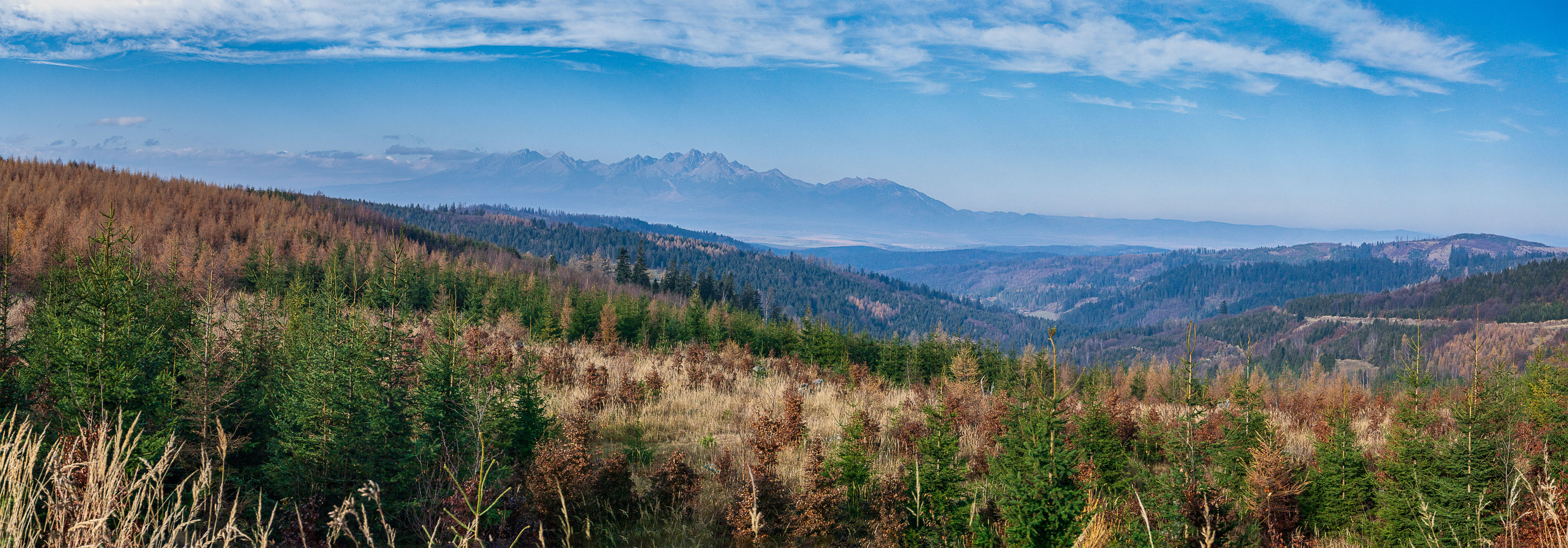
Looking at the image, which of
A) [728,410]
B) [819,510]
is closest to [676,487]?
[819,510]

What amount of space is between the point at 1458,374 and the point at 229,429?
15067 cm

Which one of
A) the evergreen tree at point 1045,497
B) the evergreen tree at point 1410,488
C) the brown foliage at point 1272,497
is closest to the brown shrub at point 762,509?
the evergreen tree at point 1045,497

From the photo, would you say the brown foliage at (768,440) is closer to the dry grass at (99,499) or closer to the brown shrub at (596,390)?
the brown shrub at (596,390)

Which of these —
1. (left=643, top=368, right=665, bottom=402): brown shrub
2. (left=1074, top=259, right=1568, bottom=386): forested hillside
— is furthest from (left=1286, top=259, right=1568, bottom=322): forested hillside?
(left=643, top=368, right=665, bottom=402): brown shrub

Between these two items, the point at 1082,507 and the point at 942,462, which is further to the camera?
the point at 942,462

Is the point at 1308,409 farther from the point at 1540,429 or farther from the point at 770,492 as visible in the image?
the point at 770,492

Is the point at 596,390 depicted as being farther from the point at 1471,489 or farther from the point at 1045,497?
the point at 1471,489

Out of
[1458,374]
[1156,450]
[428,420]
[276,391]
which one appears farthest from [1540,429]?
[1458,374]

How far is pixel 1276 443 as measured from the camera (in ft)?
27.1

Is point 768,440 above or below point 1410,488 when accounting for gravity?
below

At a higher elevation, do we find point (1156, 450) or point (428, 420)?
point (428, 420)

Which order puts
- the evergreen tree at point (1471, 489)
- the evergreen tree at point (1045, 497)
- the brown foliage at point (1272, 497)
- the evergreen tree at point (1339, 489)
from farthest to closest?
the evergreen tree at point (1339, 489) → the brown foliage at point (1272, 497) → the evergreen tree at point (1471, 489) → the evergreen tree at point (1045, 497)

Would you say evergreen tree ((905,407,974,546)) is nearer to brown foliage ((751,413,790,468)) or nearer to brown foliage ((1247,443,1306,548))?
brown foliage ((751,413,790,468))

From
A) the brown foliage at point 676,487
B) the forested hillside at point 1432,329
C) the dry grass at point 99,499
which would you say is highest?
the dry grass at point 99,499
